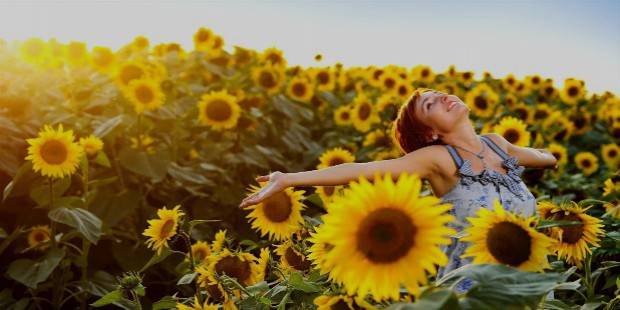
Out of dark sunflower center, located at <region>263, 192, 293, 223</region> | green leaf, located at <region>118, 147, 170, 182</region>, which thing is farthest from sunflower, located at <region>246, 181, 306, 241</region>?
green leaf, located at <region>118, 147, 170, 182</region>

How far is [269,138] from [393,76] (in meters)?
2.26

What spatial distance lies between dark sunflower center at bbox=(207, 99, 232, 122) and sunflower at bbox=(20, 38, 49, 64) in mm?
2995

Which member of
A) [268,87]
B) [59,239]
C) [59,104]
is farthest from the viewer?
[268,87]

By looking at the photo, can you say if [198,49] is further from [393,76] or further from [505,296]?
[505,296]

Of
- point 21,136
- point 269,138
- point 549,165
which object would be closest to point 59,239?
point 21,136

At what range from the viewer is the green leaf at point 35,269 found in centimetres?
294

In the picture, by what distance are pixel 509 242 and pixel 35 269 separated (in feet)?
7.82

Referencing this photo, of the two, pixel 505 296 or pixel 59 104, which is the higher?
pixel 505 296

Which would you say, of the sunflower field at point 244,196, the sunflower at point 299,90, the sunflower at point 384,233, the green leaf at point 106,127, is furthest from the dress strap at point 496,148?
the sunflower at point 299,90

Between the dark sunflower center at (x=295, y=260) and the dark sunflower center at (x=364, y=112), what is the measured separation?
12.8ft

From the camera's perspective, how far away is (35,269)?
3039 mm

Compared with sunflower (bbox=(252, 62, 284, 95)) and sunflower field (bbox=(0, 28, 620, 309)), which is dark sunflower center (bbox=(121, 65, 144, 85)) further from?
sunflower (bbox=(252, 62, 284, 95))

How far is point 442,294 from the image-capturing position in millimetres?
1143

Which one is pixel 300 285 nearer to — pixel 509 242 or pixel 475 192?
pixel 509 242
